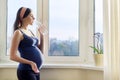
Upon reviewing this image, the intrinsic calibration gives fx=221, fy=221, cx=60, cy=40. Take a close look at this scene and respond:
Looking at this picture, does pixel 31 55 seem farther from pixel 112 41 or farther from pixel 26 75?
pixel 112 41

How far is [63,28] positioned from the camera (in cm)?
274

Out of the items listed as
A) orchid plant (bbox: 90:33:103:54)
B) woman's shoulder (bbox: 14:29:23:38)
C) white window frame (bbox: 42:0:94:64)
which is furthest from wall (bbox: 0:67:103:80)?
woman's shoulder (bbox: 14:29:23:38)

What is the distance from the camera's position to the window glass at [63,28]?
8.92 feet

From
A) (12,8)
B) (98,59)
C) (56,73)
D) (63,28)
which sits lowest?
(56,73)

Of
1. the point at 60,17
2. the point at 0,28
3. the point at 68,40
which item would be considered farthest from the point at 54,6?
the point at 0,28

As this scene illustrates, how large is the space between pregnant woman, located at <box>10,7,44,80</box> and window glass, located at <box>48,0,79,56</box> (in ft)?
1.50

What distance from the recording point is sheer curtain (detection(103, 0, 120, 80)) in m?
1.94

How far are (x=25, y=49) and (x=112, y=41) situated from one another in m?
0.86

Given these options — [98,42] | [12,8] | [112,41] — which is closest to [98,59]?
[98,42]

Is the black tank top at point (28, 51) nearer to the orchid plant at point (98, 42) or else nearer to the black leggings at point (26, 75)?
the black leggings at point (26, 75)

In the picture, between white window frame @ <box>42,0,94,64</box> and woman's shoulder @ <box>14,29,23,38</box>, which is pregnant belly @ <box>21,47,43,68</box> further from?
white window frame @ <box>42,0,94,64</box>

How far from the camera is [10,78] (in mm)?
2584

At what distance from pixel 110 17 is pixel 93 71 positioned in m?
0.70

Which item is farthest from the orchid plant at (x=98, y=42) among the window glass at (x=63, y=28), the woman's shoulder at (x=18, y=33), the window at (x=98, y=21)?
the woman's shoulder at (x=18, y=33)
